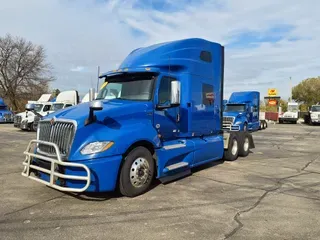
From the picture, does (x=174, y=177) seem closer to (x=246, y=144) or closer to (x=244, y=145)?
(x=244, y=145)

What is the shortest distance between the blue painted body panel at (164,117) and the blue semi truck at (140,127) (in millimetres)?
17

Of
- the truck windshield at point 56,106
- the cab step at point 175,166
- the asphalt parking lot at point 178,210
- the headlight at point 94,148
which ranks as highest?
the truck windshield at point 56,106

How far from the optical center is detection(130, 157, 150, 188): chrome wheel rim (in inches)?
222

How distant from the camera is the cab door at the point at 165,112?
640cm

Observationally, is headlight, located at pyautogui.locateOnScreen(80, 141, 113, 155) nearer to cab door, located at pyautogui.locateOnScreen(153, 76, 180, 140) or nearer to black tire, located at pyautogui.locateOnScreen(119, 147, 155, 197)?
black tire, located at pyautogui.locateOnScreen(119, 147, 155, 197)

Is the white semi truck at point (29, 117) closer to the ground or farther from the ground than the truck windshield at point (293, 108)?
closer to the ground

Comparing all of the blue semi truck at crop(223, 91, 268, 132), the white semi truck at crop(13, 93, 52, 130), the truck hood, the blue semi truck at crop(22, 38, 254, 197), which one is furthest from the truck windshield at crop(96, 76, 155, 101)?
the white semi truck at crop(13, 93, 52, 130)

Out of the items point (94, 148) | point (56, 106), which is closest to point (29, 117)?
point (56, 106)

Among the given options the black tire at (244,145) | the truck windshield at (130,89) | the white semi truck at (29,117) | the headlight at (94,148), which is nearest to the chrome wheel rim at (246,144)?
the black tire at (244,145)

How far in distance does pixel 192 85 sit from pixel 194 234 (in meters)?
4.19

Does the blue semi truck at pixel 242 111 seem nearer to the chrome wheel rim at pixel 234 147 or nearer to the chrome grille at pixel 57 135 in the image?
the chrome wheel rim at pixel 234 147

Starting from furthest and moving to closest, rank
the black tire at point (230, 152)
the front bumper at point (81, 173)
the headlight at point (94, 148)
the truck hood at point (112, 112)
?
the black tire at point (230, 152)
the truck hood at point (112, 112)
the headlight at point (94, 148)
the front bumper at point (81, 173)

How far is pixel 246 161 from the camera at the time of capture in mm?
9992

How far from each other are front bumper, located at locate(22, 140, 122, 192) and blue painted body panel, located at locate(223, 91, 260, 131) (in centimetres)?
1672
